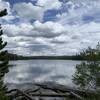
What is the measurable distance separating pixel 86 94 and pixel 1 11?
68.0 ft

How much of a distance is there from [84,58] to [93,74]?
2143 millimetres

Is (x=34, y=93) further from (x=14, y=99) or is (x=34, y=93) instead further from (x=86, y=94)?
(x=86, y=94)

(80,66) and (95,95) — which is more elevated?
(80,66)

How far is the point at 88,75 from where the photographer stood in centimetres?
3256

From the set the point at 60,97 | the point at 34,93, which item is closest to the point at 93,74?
the point at 60,97

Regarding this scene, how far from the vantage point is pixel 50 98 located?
39.8 m

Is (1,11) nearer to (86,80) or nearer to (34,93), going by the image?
(34,93)

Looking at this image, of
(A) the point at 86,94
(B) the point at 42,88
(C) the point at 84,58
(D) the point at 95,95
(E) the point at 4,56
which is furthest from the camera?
(E) the point at 4,56

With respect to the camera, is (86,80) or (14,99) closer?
(86,80)

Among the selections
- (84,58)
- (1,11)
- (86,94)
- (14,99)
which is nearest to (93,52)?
(84,58)

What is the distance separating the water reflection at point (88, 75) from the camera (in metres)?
32.3

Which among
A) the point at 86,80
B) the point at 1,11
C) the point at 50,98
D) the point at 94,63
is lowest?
the point at 50,98

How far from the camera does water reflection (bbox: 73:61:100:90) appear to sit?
106ft

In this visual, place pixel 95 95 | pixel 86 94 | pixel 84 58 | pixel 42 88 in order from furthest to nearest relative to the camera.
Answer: pixel 42 88 → pixel 86 94 → pixel 84 58 → pixel 95 95
